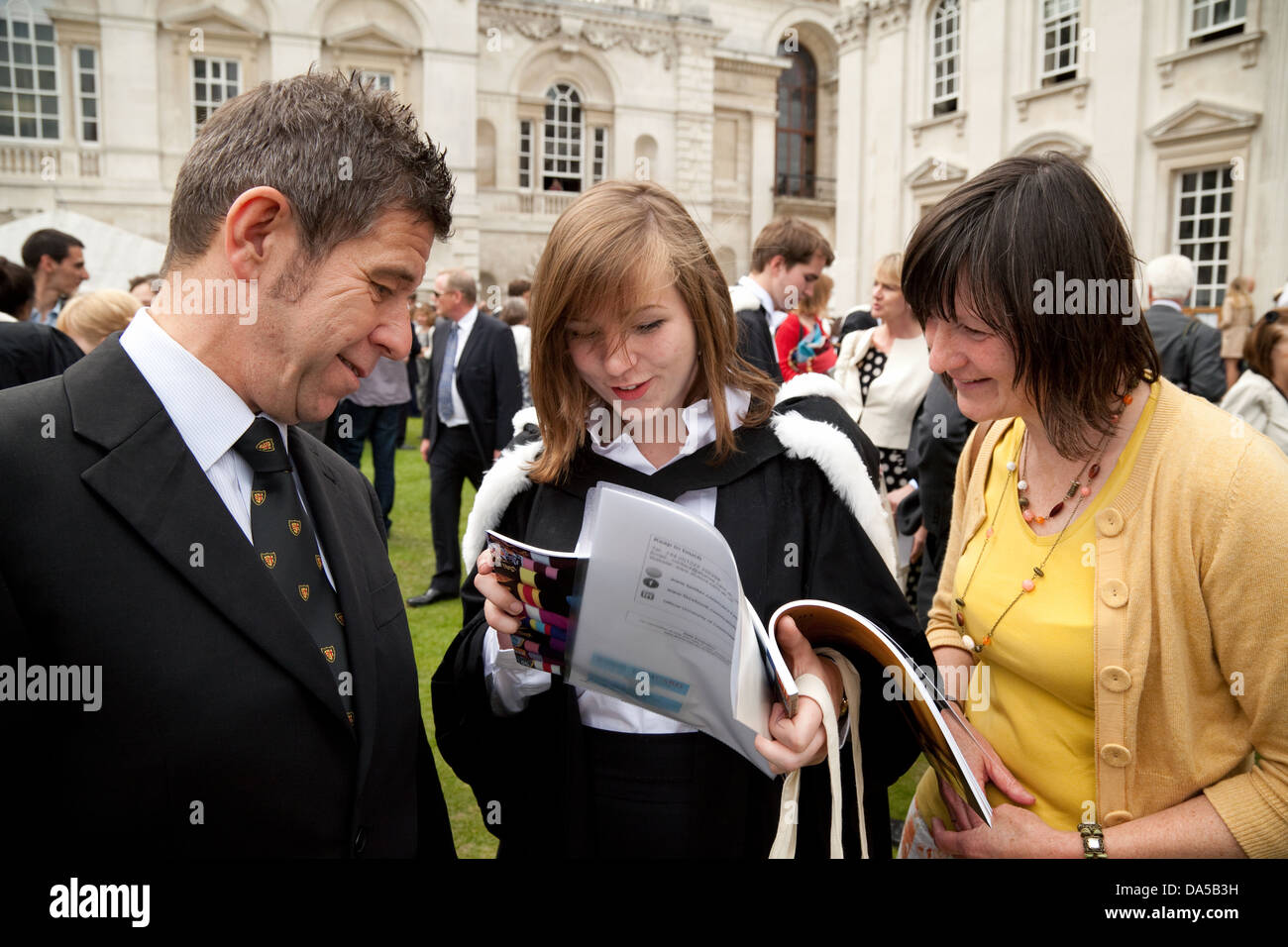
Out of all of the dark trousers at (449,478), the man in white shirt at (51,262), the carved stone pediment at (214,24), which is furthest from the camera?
the carved stone pediment at (214,24)

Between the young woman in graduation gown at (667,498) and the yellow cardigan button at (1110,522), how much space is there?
1.33 ft

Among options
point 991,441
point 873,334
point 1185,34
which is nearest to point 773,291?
point 873,334

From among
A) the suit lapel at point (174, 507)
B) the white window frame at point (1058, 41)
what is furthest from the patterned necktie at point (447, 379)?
the white window frame at point (1058, 41)

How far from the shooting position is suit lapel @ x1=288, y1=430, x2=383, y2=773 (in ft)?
4.91

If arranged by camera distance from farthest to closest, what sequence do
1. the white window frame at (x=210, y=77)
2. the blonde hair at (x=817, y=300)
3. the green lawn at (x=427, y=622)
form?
the white window frame at (x=210, y=77), the blonde hair at (x=817, y=300), the green lawn at (x=427, y=622)

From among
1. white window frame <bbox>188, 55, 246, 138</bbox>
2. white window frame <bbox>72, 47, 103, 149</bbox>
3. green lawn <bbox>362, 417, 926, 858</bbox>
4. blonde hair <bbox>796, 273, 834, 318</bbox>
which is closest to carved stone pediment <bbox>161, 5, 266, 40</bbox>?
white window frame <bbox>188, 55, 246, 138</bbox>

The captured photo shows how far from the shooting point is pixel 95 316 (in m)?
5.13

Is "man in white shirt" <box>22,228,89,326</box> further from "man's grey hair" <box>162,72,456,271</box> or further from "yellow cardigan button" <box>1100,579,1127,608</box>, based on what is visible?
"yellow cardigan button" <box>1100,579,1127,608</box>

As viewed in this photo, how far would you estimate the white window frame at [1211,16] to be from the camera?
44.7ft

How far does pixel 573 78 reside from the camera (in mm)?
28484

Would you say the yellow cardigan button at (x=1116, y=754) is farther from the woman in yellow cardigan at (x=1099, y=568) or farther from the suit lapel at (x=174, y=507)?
the suit lapel at (x=174, y=507)

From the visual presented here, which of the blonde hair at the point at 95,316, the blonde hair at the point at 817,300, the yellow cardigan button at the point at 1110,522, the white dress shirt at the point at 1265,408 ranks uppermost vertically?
the blonde hair at the point at 817,300

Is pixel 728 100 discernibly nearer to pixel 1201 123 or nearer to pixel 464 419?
pixel 1201 123
